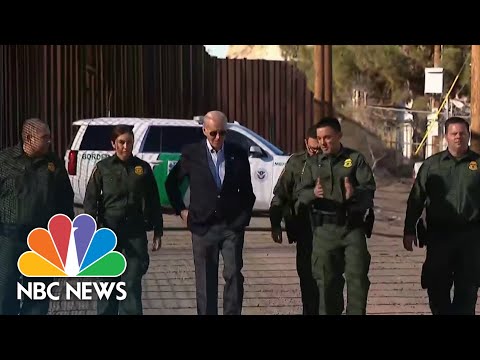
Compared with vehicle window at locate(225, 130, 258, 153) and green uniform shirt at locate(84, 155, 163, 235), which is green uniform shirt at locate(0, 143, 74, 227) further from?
vehicle window at locate(225, 130, 258, 153)

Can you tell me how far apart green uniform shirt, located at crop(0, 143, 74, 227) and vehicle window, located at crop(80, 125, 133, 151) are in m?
0.25

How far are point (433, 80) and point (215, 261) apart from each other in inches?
78.0

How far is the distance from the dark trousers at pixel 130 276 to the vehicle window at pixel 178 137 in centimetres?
64

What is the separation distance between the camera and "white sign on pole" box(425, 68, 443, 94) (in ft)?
19.5

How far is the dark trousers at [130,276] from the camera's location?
19.2 feet

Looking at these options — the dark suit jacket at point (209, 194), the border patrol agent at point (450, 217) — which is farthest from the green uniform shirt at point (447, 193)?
the dark suit jacket at point (209, 194)

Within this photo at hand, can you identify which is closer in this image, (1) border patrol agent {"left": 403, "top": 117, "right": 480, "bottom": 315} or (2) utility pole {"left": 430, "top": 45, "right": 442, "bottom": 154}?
(1) border patrol agent {"left": 403, "top": 117, "right": 480, "bottom": 315}

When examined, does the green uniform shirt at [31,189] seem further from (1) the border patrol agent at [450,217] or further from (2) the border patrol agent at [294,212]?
(1) the border patrol agent at [450,217]

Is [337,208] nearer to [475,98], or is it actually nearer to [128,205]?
[475,98]

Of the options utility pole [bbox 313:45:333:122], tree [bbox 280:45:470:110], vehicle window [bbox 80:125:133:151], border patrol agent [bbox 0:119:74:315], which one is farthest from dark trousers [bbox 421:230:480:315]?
border patrol agent [bbox 0:119:74:315]

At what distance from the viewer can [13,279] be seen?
5898mm
